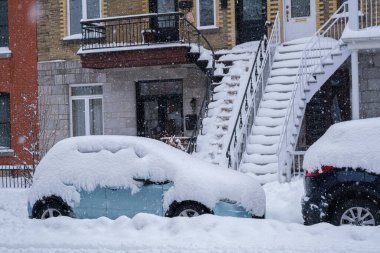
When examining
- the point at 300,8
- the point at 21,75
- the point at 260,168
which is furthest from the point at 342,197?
the point at 21,75

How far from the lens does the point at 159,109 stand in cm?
1892

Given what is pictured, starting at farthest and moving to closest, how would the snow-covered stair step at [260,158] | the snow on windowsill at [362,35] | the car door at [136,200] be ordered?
the snow on windowsill at [362,35]
the snow-covered stair step at [260,158]
the car door at [136,200]

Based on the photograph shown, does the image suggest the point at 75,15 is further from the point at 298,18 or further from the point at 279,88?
the point at 279,88

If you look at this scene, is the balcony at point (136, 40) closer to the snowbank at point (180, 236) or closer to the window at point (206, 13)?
the window at point (206, 13)

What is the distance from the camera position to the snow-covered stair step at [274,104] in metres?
14.6

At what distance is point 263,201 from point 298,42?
8.49 metres

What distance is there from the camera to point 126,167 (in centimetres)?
957

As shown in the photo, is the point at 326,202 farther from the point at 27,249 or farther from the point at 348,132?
the point at 27,249

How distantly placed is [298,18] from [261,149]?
581cm

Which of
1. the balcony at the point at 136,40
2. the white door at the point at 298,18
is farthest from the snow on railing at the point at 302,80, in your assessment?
the balcony at the point at 136,40

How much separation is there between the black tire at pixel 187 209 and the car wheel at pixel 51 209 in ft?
5.89

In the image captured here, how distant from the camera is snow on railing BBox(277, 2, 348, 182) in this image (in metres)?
12.9

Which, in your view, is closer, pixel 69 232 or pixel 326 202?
pixel 69 232

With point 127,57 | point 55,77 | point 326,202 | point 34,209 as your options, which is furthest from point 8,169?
point 326,202
